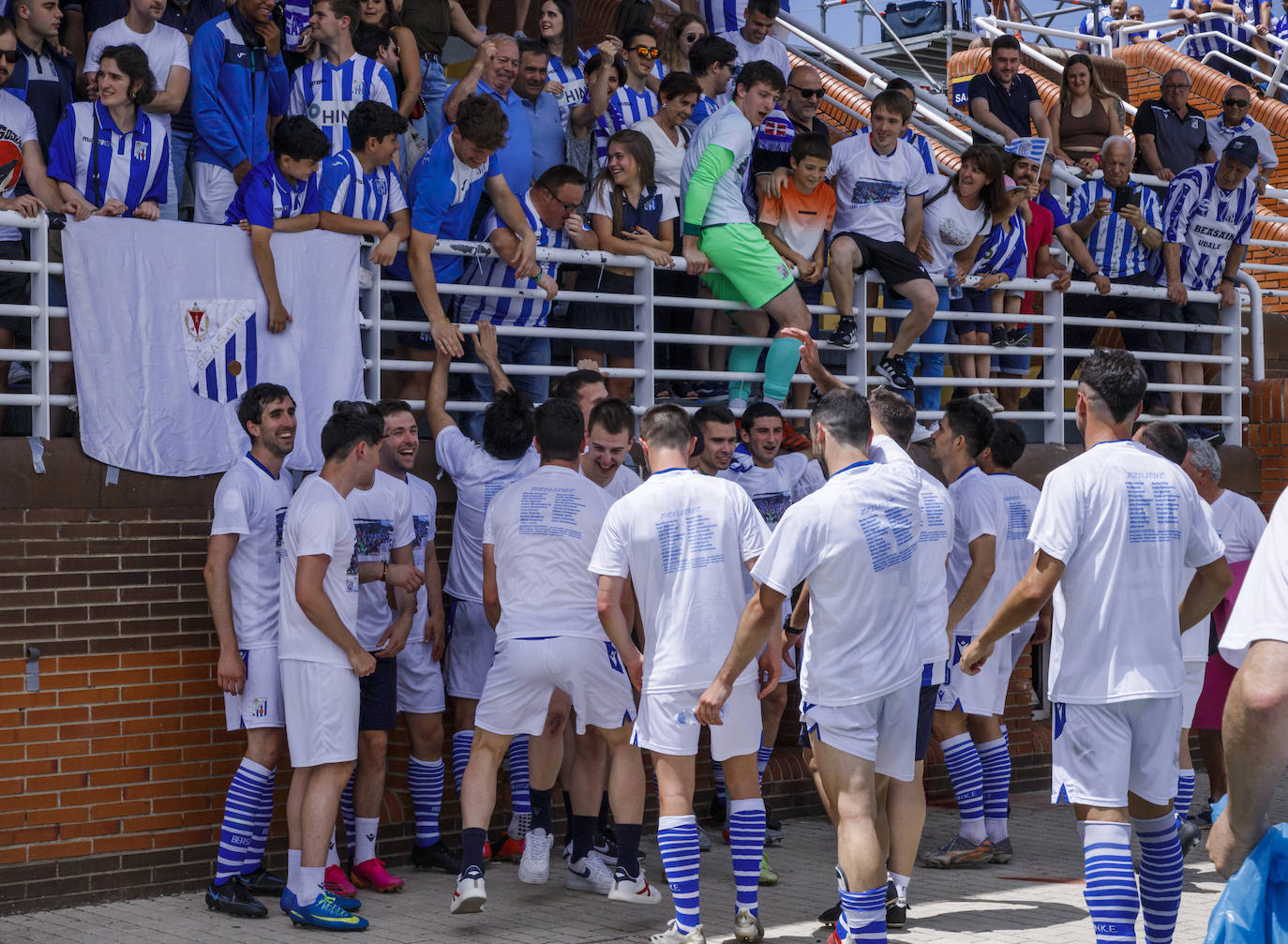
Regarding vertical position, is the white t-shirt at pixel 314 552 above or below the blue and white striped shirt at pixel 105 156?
below

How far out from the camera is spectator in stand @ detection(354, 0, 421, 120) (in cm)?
997

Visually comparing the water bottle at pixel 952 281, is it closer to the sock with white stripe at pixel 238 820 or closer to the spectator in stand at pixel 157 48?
the spectator in stand at pixel 157 48

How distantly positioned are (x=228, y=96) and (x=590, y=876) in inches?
187

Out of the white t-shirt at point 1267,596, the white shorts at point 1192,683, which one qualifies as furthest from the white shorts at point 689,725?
the white shorts at point 1192,683

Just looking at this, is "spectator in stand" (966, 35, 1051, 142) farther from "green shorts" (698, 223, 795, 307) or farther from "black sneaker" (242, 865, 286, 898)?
"black sneaker" (242, 865, 286, 898)

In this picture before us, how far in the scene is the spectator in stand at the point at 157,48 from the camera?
28.1 feet

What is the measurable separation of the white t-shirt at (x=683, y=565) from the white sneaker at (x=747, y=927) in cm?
104

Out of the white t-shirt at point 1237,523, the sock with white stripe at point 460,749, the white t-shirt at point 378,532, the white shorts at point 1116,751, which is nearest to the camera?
the white shorts at point 1116,751

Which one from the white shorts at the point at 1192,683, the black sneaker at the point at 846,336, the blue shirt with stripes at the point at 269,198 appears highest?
the blue shirt with stripes at the point at 269,198

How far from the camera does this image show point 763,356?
401 inches

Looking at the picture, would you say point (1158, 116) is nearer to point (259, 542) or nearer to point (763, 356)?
point (763, 356)

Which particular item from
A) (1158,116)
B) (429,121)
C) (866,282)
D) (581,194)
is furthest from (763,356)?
(1158,116)

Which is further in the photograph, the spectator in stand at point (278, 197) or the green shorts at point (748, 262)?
the green shorts at point (748, 262)

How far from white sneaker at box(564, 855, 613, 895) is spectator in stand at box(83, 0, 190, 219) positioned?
414cm
